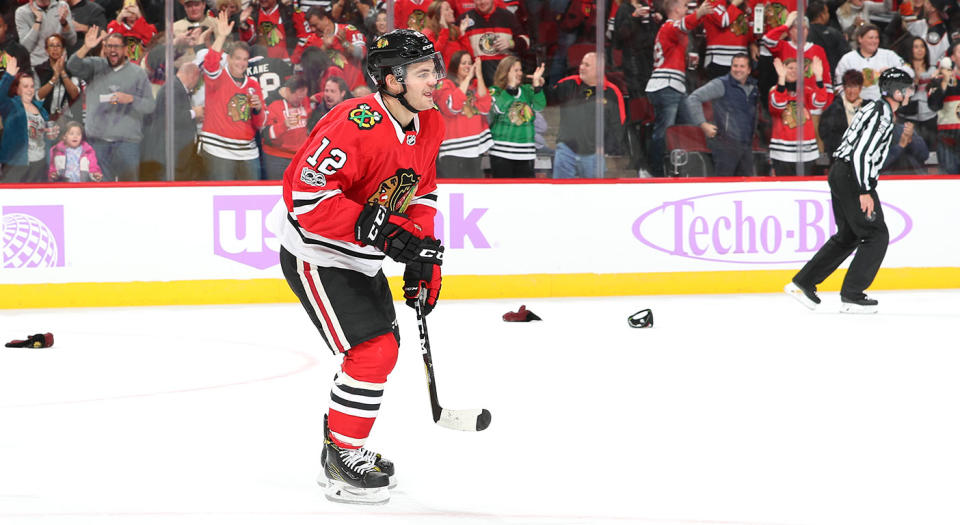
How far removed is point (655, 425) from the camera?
3387mm

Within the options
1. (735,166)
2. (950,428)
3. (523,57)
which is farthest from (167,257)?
(950,428)

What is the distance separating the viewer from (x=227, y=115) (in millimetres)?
7145

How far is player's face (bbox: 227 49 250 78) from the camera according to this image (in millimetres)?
7141

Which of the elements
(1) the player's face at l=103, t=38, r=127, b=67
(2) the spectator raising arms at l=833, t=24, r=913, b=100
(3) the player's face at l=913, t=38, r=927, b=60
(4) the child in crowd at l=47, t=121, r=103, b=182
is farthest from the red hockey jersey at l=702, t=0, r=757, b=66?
(4) the child in crowd at l=47, t=121, r=103, b=182

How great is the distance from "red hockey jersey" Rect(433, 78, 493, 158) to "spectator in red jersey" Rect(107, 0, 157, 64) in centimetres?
180

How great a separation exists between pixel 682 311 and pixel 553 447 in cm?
350

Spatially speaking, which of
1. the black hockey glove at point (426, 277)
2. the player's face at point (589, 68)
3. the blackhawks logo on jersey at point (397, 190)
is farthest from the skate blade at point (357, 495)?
the player's face at point (589, 68)

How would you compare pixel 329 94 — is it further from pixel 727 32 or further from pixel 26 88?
pixel 727 32

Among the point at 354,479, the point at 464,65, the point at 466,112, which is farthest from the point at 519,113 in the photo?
the point at 354,479

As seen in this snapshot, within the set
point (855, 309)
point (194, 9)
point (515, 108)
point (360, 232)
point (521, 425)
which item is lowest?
point (855, 309)

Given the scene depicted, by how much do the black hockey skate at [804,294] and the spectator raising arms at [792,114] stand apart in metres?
1.37

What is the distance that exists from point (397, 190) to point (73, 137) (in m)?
4.78

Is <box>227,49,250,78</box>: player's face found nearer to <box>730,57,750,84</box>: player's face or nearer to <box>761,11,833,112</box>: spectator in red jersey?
<box>730,57,750,84</box>: player's face

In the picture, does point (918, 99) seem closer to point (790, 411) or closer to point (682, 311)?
point (682, 311)
